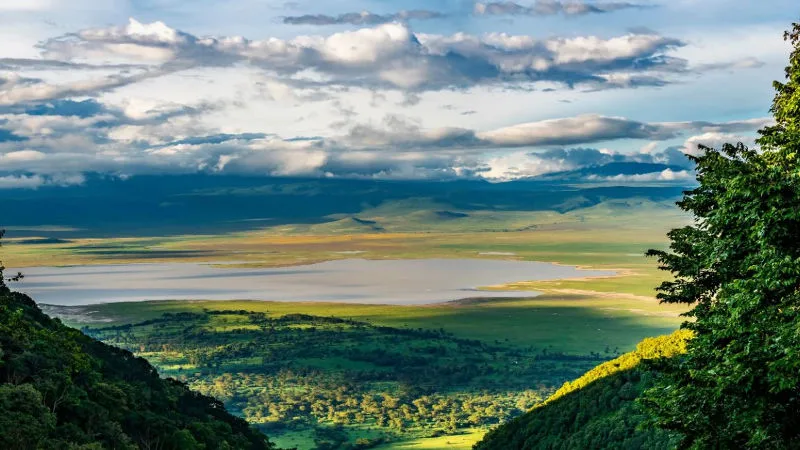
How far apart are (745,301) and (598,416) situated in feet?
159

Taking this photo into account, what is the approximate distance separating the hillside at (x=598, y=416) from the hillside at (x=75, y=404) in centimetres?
2599

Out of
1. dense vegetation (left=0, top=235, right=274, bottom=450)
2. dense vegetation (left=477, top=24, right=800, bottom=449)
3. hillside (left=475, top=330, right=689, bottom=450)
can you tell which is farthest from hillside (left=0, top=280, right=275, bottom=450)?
dense vegetation (left=477, top=24, right=800, bottom=449)

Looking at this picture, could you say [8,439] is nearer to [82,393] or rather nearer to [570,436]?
[82,393]

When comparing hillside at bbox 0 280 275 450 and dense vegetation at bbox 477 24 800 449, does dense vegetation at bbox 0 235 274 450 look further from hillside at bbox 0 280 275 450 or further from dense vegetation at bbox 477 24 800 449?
dense vegetation at bbox 477 24 800 449

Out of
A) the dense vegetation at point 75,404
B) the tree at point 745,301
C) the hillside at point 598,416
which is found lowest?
the hillside at point 598,416

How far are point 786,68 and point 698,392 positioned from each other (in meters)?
12.3

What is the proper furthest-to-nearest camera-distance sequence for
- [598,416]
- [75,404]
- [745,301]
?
[598,416]
[75,404]
[745,301]

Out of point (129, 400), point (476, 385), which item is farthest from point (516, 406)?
point (129, 400)

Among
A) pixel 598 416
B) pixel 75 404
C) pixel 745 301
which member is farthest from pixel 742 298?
pixel 598 416

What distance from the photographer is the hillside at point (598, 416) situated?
63.9 metres

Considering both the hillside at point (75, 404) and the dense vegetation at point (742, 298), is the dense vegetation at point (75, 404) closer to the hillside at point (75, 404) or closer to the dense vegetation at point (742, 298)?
the hillside at point (75, 404)

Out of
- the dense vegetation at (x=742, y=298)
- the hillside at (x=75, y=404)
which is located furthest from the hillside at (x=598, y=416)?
the dense vegetation at (x=742, y=298)

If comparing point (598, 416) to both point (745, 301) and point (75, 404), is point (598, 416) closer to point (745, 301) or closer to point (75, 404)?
point (75, 404)

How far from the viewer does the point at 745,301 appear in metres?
26.8
